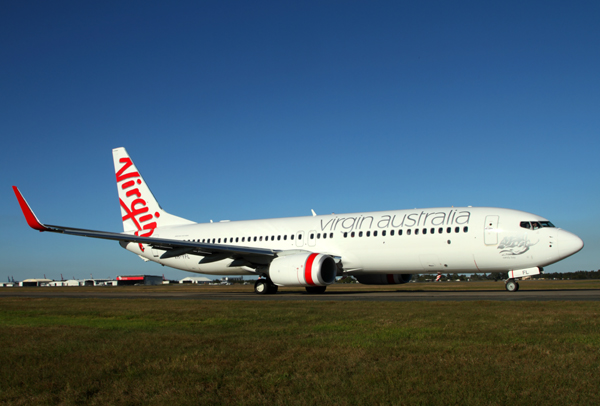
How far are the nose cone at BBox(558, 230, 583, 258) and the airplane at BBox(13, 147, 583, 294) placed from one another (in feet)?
0.11

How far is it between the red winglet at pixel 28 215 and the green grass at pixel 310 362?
45.4 feet

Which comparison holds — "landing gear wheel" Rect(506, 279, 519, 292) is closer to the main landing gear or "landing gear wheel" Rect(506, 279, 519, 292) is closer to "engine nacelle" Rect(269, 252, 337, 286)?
"engine nacelle" Rect(269, 252, 337, 286)

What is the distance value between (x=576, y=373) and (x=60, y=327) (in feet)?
28.9

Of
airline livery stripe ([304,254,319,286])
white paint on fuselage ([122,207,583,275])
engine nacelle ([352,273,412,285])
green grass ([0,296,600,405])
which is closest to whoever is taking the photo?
green grass ([0,296,600,405])

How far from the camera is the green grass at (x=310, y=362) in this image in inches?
173

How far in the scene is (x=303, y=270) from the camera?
2164 cm

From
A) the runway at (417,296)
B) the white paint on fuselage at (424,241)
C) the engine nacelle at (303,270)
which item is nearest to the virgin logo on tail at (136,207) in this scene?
the white paint on fuselage at (424,241)

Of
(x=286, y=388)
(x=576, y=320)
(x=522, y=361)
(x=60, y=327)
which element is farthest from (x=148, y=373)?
(x=576, y=320)

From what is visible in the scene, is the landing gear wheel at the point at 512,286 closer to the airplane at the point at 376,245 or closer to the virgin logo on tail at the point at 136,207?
the airplane at the point at 376,245

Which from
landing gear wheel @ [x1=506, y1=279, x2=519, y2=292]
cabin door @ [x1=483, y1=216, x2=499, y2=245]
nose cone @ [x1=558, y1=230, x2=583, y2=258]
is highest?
cabin door @ [x1=483, y1=216, x2=499, y2=245]

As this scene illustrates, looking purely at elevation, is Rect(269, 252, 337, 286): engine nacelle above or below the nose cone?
below

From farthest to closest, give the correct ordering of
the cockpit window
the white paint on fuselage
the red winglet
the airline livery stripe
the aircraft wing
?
the aircraft wing, the red winglet, the airline livery stripe, the cockpit window, the white paint on fuselage

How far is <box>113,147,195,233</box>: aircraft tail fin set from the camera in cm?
3152

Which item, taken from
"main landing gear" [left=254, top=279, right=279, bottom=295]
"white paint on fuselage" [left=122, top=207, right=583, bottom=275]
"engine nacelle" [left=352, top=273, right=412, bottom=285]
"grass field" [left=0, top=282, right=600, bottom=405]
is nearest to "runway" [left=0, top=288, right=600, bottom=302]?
"white paint on fuselage" [left=122, top=207, right=583, bottom=275]
